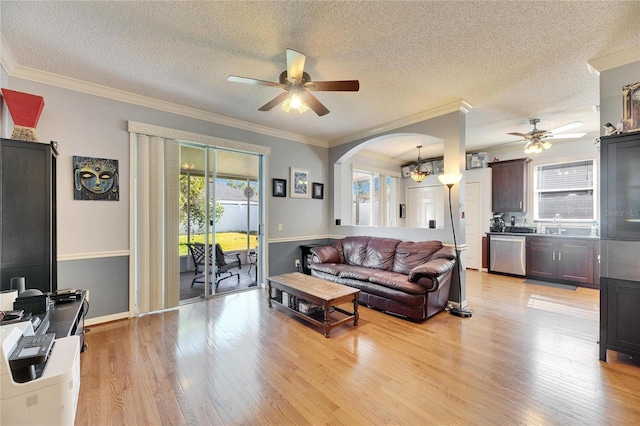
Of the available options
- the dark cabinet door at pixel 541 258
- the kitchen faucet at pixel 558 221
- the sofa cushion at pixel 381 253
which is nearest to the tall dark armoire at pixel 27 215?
the sofa cushion at pixel 381 253

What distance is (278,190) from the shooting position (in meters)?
A: 4.93

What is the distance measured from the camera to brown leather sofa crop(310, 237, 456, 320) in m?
3.25

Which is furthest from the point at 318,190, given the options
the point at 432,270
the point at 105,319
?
the point at 105,319

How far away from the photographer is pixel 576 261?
15.9 feet

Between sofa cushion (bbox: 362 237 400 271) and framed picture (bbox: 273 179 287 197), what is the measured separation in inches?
72.4

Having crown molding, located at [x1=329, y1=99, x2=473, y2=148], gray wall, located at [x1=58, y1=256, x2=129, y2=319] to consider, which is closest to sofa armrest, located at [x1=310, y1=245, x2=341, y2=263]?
crown molding, located at [x1=329, y1=99, x2=473, y2=148]

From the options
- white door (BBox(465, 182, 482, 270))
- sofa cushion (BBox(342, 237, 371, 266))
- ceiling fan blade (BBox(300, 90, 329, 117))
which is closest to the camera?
ceiling fan blade (BBox(300, 90, 329, 117))

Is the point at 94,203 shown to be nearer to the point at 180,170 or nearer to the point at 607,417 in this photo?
the point at 180,170

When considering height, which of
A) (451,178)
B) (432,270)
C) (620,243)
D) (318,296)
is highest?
(451,178)

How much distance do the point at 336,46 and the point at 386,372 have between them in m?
2.86

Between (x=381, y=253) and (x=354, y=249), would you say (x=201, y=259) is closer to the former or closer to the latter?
(x=354, y=249)

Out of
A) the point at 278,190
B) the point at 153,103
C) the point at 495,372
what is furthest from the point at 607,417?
the point at 153,103

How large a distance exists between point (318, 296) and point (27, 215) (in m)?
2.78

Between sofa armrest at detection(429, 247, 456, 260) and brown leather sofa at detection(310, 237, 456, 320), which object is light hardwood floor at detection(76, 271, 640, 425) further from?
sofa armrest at detection(429, 247, 456, 260)
